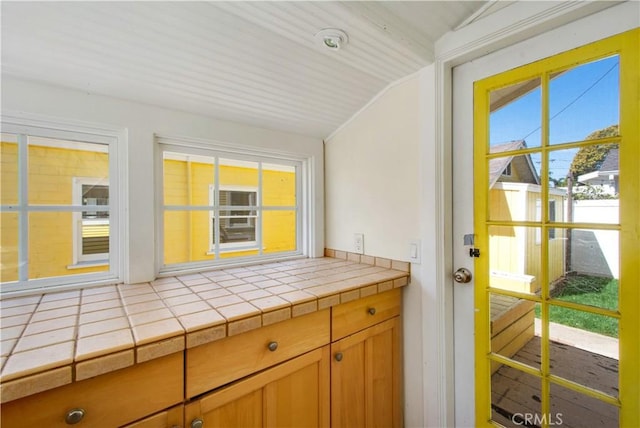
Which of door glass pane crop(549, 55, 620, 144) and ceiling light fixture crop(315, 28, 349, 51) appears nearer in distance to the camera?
door glass pane crop(549, 55, 620, 144)

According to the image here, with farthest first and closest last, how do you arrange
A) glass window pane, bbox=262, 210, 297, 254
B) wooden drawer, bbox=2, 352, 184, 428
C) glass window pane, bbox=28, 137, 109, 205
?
glass window pane, bbox=262, 210, 297, 254
glass window pane, bbox=28, 137, 109, 205
wooden drawer, bbox=2, 352, 184, 428

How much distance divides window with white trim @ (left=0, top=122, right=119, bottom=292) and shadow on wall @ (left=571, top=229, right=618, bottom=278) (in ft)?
6.20

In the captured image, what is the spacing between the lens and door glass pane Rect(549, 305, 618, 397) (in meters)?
0.91

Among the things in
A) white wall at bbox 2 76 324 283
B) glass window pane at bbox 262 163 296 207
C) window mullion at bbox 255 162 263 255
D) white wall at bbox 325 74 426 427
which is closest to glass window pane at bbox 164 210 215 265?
white wall at bbox 2 76 324 283

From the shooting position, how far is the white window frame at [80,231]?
121cm

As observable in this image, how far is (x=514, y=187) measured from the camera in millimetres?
1091

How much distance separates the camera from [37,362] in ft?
1.99

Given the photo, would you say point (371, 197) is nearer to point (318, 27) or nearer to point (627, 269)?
point (318, 27)

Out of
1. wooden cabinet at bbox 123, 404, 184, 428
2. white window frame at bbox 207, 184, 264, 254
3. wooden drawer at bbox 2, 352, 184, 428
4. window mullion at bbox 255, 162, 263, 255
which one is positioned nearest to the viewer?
wooden drawer at bbox 2, 352, 184, 428

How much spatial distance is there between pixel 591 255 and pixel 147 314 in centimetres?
152

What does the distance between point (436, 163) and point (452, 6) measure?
615mm

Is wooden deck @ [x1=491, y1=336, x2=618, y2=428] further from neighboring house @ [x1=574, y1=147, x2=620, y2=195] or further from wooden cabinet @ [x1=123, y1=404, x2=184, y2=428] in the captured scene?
wooden cabinet @ [x1=123, y1=404, x2=184, y2=428]

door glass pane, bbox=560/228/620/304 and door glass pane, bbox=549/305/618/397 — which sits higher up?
door glass pane, bbox=560/228/620/304

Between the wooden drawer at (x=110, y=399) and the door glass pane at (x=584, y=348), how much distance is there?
131cm
